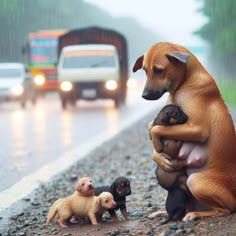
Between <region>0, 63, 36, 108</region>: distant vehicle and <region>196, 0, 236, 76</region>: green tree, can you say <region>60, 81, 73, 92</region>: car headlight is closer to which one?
<region>0, 63, 36, 108</region>: distant vehicle

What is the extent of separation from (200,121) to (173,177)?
1.45 ft

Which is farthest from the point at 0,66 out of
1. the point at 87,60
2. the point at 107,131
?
the point at 107,131

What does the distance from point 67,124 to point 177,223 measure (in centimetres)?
1459

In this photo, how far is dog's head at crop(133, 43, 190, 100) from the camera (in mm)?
5043

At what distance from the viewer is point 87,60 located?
27062 millimetres

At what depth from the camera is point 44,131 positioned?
17641 millimetres

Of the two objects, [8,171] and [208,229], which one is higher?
[208,229]

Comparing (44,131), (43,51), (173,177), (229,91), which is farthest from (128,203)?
(43,51)

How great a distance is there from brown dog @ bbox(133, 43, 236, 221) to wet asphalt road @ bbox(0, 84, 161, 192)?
235 cm

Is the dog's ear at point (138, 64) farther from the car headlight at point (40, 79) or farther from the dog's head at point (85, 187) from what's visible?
the car headlight at point (40, 79)

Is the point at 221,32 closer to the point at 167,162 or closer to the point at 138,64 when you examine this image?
the point at 138,64

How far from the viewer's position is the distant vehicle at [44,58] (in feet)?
114

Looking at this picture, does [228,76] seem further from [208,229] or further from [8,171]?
[208,229]

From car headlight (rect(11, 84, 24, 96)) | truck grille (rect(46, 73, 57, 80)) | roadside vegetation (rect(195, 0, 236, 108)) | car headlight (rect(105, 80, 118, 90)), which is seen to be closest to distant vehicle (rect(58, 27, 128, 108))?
car headlight (rect(105, 80, 118, 90))
